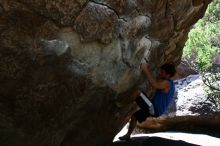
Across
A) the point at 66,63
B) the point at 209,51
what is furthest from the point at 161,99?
the point at 209,51

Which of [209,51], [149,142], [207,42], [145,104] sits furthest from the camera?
[207,42]

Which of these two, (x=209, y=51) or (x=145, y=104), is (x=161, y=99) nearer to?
(x=145, y=104)

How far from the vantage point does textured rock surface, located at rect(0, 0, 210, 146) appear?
5.91m

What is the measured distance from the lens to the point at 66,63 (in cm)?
636

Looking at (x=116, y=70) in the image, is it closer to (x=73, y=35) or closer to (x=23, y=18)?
(x=73, y=35)

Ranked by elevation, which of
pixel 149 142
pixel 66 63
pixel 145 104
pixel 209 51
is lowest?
pixel 209 51

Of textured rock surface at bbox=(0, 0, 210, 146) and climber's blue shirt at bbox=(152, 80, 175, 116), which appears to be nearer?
textured rock surface at bbox=(0, 0, 210, 146)

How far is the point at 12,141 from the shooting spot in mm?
6391

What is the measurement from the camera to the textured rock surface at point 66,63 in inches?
233

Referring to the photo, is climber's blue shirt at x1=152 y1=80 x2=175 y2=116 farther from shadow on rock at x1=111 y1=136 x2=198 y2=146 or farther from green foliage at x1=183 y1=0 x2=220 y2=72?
green foliage at x1=183 y1=0 x2=220 y2=72

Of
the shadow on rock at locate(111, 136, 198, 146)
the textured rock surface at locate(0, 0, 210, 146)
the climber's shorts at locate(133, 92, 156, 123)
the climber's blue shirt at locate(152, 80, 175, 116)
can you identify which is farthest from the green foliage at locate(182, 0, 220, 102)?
the climber's shorts at locate(133, 92, 156, 123)

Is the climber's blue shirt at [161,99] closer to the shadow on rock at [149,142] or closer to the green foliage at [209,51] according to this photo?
the shadow on rock at [149,142]

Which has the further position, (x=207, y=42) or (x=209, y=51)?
(x=207, y=42)

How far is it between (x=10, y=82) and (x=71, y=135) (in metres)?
1.64
